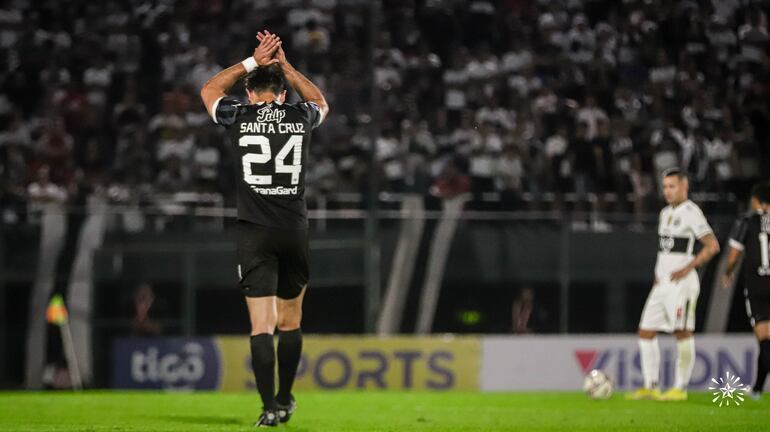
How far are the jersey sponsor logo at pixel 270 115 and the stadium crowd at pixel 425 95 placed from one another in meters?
8.66

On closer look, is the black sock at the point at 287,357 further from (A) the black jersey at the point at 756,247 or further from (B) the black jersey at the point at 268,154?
(A) the black jersey at the point at 756,247

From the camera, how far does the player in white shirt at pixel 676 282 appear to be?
12586 millimetres

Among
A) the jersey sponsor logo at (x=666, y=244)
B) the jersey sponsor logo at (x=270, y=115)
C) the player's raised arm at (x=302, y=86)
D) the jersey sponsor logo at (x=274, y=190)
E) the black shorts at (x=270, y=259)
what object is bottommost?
the jersey sponsor logo at (x=666, y=244)

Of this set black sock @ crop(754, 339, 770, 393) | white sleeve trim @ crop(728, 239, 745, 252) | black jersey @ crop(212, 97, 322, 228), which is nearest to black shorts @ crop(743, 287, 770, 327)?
black sock @ crop(754, 339, 770, 393)

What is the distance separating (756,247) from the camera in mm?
12547

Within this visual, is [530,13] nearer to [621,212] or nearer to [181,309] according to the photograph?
[621,212]

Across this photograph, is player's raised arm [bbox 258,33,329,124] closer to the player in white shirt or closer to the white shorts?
the player in white shirt

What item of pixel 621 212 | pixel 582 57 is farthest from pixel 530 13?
pixel 621 212

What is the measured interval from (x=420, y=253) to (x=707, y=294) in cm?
360

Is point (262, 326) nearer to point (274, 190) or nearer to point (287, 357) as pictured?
point (287, 357)

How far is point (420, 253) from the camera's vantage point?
54.4ft

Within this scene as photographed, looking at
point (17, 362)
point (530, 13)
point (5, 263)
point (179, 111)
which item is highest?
point (530, 13)

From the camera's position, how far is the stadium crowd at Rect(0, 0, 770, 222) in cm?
1842

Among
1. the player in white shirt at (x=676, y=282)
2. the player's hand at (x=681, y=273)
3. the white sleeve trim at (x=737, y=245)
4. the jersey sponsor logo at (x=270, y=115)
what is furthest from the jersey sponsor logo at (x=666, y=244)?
the jersey sponsor logo at (x=270, y=115)
